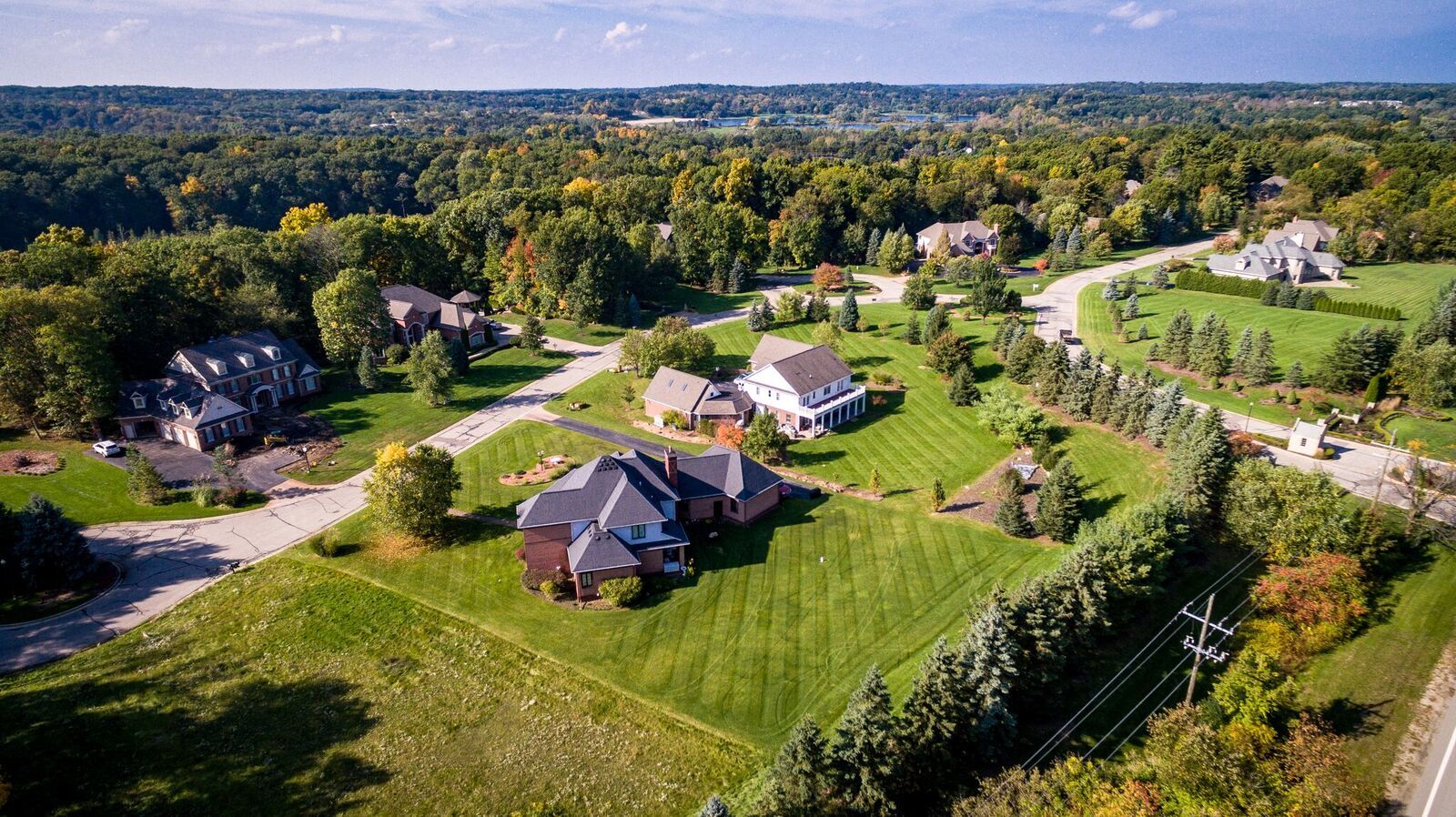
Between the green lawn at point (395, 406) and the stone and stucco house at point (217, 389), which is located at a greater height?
the stone and stucco house at point (217, 389)

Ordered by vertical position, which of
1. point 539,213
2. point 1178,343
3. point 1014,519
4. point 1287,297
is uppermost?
point 539,213

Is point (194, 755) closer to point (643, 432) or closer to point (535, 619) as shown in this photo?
point (535, 619)

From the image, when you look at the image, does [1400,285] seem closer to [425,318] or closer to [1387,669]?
[1387,669]

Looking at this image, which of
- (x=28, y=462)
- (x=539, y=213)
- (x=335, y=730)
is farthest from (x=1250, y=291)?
(x=28, y=462)

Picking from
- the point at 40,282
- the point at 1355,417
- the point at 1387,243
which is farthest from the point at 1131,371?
the point at 40,282

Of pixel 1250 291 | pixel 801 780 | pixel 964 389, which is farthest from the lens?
pixel 1250 291

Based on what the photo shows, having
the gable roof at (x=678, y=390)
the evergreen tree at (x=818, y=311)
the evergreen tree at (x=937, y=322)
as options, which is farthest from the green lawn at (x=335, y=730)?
the evergreen tree at (x=818, y=311)

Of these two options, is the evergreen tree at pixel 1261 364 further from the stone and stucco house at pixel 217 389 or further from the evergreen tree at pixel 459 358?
the stone and stucco house at pixel 217 389
